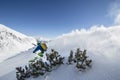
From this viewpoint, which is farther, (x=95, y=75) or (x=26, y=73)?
(x=26, y=73)

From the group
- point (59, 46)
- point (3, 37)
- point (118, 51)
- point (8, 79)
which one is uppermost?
point (3, 37)

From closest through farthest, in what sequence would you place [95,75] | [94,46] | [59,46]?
1. [95,75]
2. [94,46]
3. [59,46]

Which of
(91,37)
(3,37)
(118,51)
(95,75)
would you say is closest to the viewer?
(95,75)

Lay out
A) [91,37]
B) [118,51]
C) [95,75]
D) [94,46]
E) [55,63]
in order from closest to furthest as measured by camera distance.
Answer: [95,75] < [118,51] < [55,63] < [94,46] < [91,37]

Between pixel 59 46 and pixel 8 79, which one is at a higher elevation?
pixel 59 46

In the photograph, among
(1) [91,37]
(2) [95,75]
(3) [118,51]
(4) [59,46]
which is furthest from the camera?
(4) [59,46]

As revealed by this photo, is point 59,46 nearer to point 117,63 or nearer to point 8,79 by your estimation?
point 8,79

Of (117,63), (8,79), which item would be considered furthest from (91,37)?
(8,79)

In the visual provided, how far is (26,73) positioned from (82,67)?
337 cm

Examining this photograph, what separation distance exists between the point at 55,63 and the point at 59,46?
366 cm

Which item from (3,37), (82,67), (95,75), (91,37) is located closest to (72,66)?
(82,67)

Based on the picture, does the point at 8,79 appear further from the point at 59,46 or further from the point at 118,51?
the point at 118,51

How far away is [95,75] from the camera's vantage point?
8.86 m

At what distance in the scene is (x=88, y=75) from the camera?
9047mm
